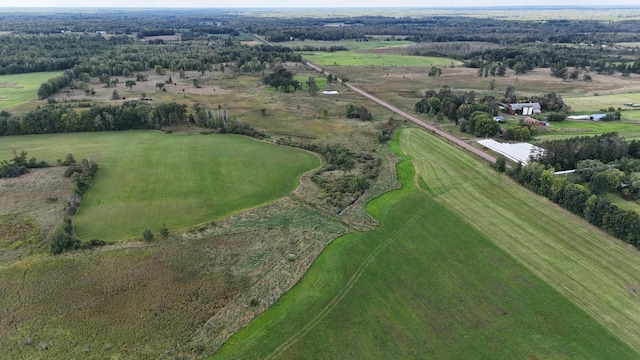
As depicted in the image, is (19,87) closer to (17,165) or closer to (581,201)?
(17,165)

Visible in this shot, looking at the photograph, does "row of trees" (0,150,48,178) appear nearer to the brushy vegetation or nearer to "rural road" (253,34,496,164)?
the brushy vegetation

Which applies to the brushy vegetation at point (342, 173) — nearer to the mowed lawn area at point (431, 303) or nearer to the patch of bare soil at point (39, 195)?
the mowed lawn area at point (431, 303)

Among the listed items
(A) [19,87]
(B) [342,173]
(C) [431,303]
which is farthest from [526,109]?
(A) [19,87]

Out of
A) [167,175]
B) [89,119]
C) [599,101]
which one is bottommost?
[167,175]

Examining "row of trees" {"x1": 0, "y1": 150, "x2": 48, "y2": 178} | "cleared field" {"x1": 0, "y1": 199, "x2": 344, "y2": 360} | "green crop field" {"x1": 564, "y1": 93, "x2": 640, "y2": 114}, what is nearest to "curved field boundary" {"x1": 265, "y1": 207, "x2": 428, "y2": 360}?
"cleared field" {"x1": 0, "y1": 199, "x2": 344, "y2": 360}

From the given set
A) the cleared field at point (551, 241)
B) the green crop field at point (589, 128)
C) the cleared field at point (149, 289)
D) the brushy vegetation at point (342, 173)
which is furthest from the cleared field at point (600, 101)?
the cleared field at point (149, 289)

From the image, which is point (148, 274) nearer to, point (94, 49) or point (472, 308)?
point (472, 308)
